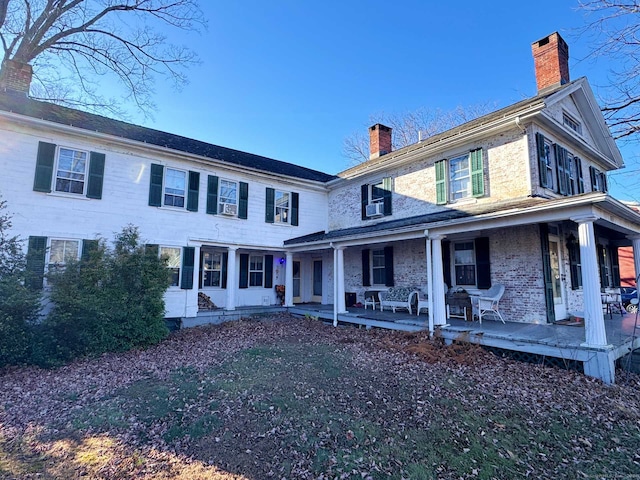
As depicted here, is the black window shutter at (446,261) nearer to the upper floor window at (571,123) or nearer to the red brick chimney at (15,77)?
the upper floor window at (571,123)

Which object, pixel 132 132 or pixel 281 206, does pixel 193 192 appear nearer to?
pixel 132 132

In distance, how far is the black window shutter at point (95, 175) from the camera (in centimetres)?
1024

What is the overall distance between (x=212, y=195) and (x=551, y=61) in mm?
12952

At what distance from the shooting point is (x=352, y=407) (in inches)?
202

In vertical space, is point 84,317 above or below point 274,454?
above

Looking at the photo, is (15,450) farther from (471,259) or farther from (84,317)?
(471,259)

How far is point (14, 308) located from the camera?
7.27m

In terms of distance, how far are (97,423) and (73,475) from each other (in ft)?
4.15

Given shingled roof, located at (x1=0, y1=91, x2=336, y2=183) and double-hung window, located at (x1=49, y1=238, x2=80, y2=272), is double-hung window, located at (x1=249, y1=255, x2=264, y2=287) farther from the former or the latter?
double-hung window, located at (x1=49, y1=238, x2=80, y2=272)

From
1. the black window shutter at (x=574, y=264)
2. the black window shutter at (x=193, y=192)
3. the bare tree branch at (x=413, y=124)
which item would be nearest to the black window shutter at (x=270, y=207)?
the black window shutter at (x=193, y=192)

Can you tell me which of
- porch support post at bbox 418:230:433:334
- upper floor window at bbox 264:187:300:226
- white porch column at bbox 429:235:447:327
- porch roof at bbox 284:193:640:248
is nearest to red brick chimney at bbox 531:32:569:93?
porch roof at bbox 284:193:640:248

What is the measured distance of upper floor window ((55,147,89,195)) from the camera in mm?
9922

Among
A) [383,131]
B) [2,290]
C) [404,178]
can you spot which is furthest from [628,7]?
[2,290]

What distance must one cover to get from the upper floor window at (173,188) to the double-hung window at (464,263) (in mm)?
9448
